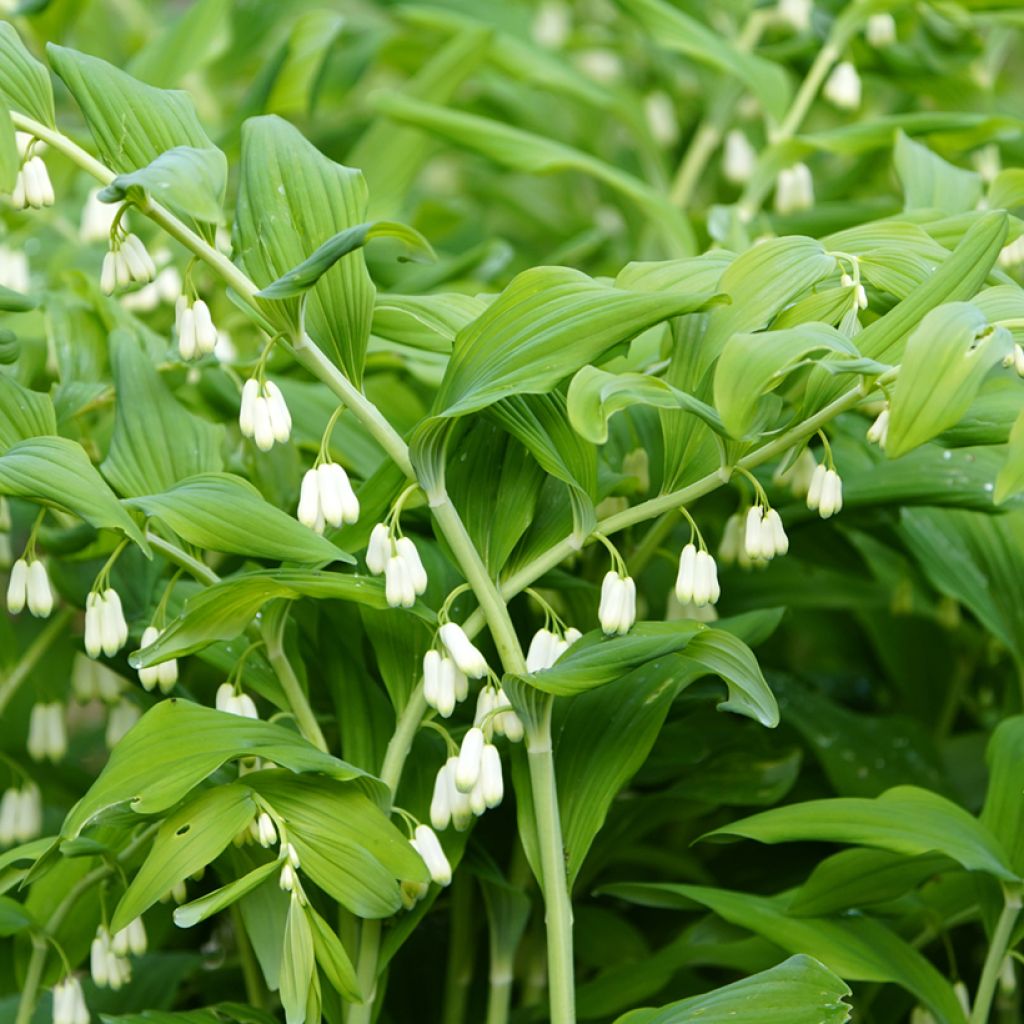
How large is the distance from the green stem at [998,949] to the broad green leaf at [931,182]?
1.83 ft

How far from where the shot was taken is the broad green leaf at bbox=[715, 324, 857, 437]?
0.67 meters

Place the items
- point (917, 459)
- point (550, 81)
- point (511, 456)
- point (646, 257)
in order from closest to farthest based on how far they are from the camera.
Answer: point (511, 456), point (917, 459), point (550, 81), point (646, 257)

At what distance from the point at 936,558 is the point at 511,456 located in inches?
17.5

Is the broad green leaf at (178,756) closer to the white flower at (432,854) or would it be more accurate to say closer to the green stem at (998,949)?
the white flower at (432,854)

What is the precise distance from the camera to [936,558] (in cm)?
110

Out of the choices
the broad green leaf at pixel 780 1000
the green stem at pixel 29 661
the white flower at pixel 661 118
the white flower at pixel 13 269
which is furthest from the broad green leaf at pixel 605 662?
the white flower at pixel 661 118

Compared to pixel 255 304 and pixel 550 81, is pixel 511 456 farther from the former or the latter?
pixel 550 81

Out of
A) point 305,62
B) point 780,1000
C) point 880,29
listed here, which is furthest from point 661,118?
point 780,1000

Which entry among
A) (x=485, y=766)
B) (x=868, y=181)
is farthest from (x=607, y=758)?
(x=868, y=181)

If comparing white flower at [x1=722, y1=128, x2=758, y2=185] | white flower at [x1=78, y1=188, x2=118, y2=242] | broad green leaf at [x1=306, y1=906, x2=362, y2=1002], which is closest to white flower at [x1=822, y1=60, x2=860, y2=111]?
white flower at [x1=722, y1=128, x2=758, y2=185]

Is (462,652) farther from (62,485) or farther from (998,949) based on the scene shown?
(998,949)

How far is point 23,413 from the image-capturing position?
819mm

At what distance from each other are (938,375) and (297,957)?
1.56 feet

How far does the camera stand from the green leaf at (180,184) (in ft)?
2.23
